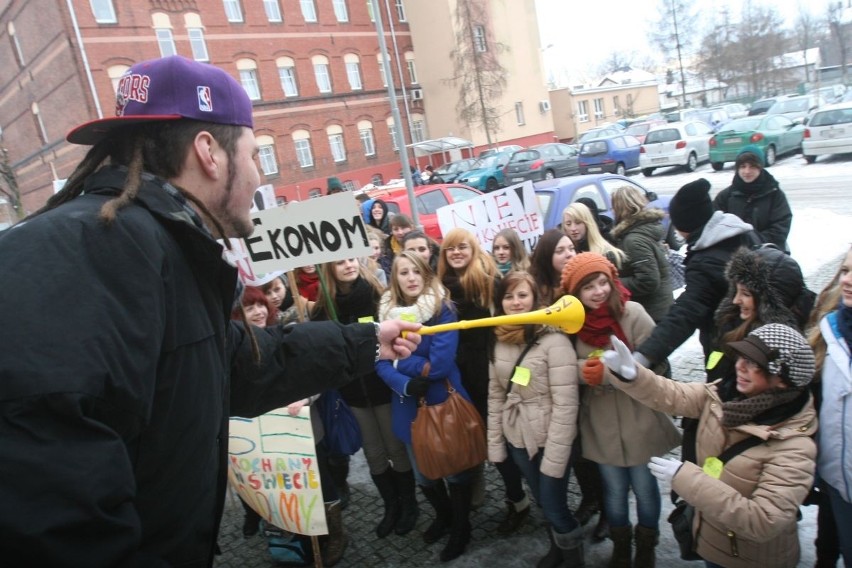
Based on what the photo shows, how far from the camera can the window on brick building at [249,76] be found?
1190 inches

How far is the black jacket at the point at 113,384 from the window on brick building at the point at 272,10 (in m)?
34.2

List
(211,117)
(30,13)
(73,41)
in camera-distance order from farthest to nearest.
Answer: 1. (30,13)
2. (73,41)
3. (211,117)

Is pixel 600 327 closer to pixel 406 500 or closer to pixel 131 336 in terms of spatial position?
pixel 406 500

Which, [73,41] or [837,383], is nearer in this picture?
[837,383]

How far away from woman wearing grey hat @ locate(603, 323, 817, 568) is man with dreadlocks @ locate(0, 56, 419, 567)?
193cm

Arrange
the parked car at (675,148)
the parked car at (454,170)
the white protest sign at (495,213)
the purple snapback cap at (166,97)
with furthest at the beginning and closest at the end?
the parked car at (454,170)
the parked car at (675,148)
the white protest sign at (495,213)
the purple snapback cap at (166,97)

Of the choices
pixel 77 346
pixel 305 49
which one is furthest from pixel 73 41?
pixel 77 346

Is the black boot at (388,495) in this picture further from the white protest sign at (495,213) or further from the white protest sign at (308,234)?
the white protest sign at (495,213)

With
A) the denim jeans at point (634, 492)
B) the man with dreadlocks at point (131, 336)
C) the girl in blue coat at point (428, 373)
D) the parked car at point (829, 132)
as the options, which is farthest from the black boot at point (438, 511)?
the parked car at point (829, 132)

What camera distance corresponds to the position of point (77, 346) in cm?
92

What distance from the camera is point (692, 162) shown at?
1991 cm

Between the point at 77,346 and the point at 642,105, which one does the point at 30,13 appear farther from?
the point at 642,105

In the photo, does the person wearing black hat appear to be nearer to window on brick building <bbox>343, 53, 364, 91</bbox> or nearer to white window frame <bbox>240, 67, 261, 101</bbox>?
white window frame <bbox>240, 67, 261, 101</bbox>

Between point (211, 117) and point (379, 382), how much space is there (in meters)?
2.69
